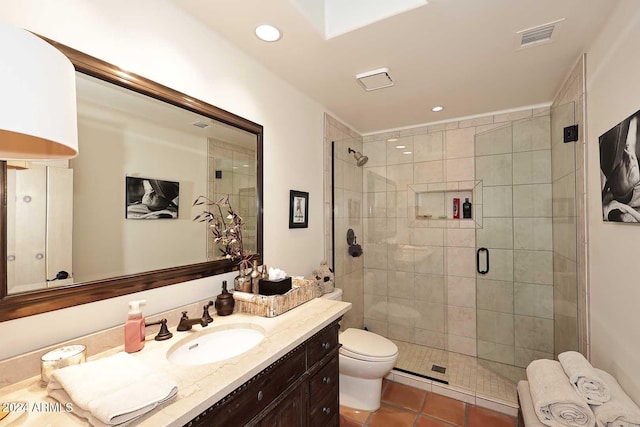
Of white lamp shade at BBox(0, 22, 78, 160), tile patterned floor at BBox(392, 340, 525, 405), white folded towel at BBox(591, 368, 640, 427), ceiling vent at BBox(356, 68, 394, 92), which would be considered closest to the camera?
white lamp shade at BBox(0, 22, 78, 160)

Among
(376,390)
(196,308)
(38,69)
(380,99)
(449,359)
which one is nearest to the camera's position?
(38,69)

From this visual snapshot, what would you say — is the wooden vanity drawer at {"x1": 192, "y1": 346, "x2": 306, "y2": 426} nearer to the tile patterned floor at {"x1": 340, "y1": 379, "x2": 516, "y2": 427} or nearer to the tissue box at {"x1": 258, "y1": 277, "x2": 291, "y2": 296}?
the tissue box at {"x1": 258, "y1": 277, "x2": 291, "y2": 296}

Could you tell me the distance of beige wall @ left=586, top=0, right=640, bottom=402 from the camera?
1229mm

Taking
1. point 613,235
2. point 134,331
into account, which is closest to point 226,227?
point 134,331

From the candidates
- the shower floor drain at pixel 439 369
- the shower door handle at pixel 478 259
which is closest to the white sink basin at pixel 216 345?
the shower floor drain at pixel 439 369

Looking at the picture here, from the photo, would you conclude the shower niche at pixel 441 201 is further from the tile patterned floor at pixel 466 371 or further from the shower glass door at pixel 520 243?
the tile patterned floor at pixel 466 371

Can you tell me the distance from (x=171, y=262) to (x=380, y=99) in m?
2.06

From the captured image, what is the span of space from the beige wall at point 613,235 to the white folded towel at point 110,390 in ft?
6.03

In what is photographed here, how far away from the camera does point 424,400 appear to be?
7.57 feet

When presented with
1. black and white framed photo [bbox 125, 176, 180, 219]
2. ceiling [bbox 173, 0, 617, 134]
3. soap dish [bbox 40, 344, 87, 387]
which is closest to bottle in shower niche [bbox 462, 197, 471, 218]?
ceiling [bbox 173, 0, 617, 134]

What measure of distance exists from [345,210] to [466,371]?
1.86m

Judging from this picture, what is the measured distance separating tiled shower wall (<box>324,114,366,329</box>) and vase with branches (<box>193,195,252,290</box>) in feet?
3.57

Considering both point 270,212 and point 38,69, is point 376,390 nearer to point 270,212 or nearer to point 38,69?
point 270,212

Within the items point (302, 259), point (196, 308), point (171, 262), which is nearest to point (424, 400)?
point (302, 259)
